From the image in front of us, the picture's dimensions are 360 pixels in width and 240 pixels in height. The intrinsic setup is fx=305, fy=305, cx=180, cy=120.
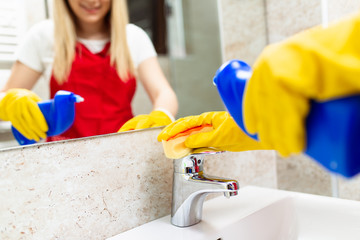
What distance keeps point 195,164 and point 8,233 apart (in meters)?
0.33

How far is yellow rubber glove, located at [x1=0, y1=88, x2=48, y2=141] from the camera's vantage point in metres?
0.52

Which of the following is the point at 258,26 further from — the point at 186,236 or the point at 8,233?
the point at 8,233

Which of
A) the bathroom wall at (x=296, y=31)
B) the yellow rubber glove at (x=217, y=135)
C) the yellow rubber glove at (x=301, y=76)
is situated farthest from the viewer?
the bathroom wall at (x=296, y=31)

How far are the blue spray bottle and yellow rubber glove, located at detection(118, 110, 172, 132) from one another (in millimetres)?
108

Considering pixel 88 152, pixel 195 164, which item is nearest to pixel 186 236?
pixel 195 164

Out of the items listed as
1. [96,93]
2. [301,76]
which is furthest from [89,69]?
[301,76]

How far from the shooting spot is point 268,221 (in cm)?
69

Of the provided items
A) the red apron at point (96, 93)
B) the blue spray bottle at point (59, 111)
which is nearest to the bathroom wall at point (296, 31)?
the red apron at point (96, 93)

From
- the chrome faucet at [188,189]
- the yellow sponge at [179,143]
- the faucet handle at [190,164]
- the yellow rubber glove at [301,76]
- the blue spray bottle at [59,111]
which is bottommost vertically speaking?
the chrome faucet at [188,189]

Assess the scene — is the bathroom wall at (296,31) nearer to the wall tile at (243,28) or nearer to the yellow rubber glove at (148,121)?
the wall tile at (243,28)

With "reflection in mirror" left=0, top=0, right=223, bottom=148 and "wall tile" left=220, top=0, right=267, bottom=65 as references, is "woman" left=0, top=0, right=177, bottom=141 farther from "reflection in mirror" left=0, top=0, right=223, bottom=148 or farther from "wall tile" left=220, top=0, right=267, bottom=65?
"wall tile" left=220, top=0, right=267, bottom=65

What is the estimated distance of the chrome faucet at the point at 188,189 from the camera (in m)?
0.58

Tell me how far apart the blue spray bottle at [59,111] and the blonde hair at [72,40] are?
0.12ft

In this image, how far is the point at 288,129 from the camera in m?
0.25
